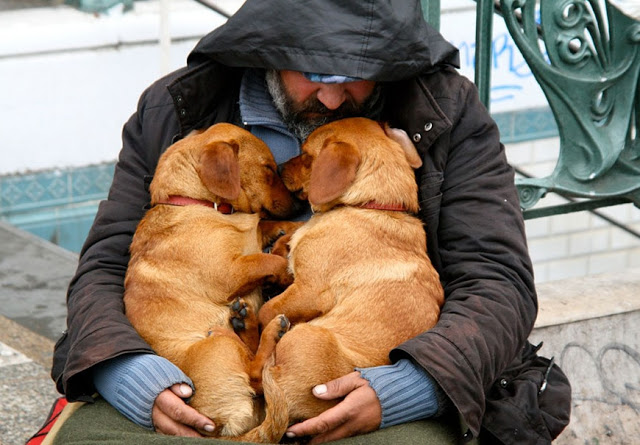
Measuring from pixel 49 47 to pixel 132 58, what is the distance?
0.54m

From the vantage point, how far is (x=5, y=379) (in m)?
4.74

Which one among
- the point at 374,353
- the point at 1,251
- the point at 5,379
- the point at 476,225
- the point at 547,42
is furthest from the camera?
the point at 1,251

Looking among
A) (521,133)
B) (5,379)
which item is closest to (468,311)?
(5,379)

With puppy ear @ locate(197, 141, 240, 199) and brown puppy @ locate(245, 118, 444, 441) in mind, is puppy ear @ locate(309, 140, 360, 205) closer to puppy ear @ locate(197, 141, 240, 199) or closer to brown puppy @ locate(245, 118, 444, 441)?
brown puppy @ locate(245, 118, 444, 441)

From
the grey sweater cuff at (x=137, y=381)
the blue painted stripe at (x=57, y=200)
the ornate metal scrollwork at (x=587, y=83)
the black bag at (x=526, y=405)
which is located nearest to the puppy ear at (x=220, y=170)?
the grey sweater cuff at (x=137, y=381)

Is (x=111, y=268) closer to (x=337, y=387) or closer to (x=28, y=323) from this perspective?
(x=337, y=387)

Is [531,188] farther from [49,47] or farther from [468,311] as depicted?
[49,47]

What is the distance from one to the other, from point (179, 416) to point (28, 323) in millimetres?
2823

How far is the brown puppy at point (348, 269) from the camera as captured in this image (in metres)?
2.89

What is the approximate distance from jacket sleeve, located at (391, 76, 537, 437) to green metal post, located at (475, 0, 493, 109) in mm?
861

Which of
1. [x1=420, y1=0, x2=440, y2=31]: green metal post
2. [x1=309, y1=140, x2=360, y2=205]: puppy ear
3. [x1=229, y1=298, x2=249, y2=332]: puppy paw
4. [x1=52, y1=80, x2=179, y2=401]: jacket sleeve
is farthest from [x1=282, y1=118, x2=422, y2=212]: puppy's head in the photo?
[x1=420, y1=0, x2=440, y2=31]: green metal post

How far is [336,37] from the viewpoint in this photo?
10.4ft

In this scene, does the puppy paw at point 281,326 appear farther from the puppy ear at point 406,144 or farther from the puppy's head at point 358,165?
the puppy ear at point 406,144

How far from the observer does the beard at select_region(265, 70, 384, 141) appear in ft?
11.5
